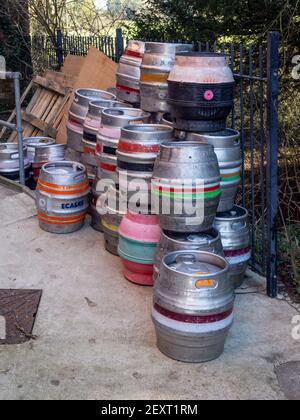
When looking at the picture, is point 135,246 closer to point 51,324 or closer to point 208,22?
point 51,324

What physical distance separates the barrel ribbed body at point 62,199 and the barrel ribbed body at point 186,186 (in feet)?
5.44

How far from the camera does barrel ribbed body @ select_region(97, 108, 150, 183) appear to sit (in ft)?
16.2

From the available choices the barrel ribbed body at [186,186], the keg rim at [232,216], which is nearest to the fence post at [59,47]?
the keg rim at [232,216]

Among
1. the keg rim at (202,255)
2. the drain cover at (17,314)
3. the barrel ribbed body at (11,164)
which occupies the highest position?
the keg rim at (202,255)

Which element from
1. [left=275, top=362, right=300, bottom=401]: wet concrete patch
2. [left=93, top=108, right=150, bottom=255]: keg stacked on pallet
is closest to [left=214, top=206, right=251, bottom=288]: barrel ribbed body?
[left=93, top=108, right=150, bottom=255]: keg stacked on pallet

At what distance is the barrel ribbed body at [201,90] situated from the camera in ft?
13.6

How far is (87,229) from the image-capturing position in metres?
5.72

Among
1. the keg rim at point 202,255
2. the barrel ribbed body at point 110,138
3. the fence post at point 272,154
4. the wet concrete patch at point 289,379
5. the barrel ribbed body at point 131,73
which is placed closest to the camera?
the wet concrete patch at point 289,379

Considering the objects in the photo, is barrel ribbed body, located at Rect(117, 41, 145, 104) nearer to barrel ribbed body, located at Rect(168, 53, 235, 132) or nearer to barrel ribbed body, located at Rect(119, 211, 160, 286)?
barrel ribbed body, located at Rect(168, 53, 235, 132)

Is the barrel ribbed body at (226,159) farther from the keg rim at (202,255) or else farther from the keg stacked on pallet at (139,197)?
the keg rim at (202,255)

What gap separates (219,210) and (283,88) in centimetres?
375

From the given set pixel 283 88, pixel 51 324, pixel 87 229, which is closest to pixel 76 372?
pixel 51 324

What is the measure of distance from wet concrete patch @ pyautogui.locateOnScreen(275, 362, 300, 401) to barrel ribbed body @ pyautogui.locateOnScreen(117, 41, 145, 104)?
10.2ft

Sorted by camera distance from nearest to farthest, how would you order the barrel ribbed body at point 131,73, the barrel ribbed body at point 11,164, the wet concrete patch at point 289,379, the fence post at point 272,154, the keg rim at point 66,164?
1. the wet concrete patch at point 289,379
2. the fence post at point 272,154
3. the barrel ribbed body at point 131,73
4. the keg rim at point 66,164
5. the barrel ribbed body at point 11,164
